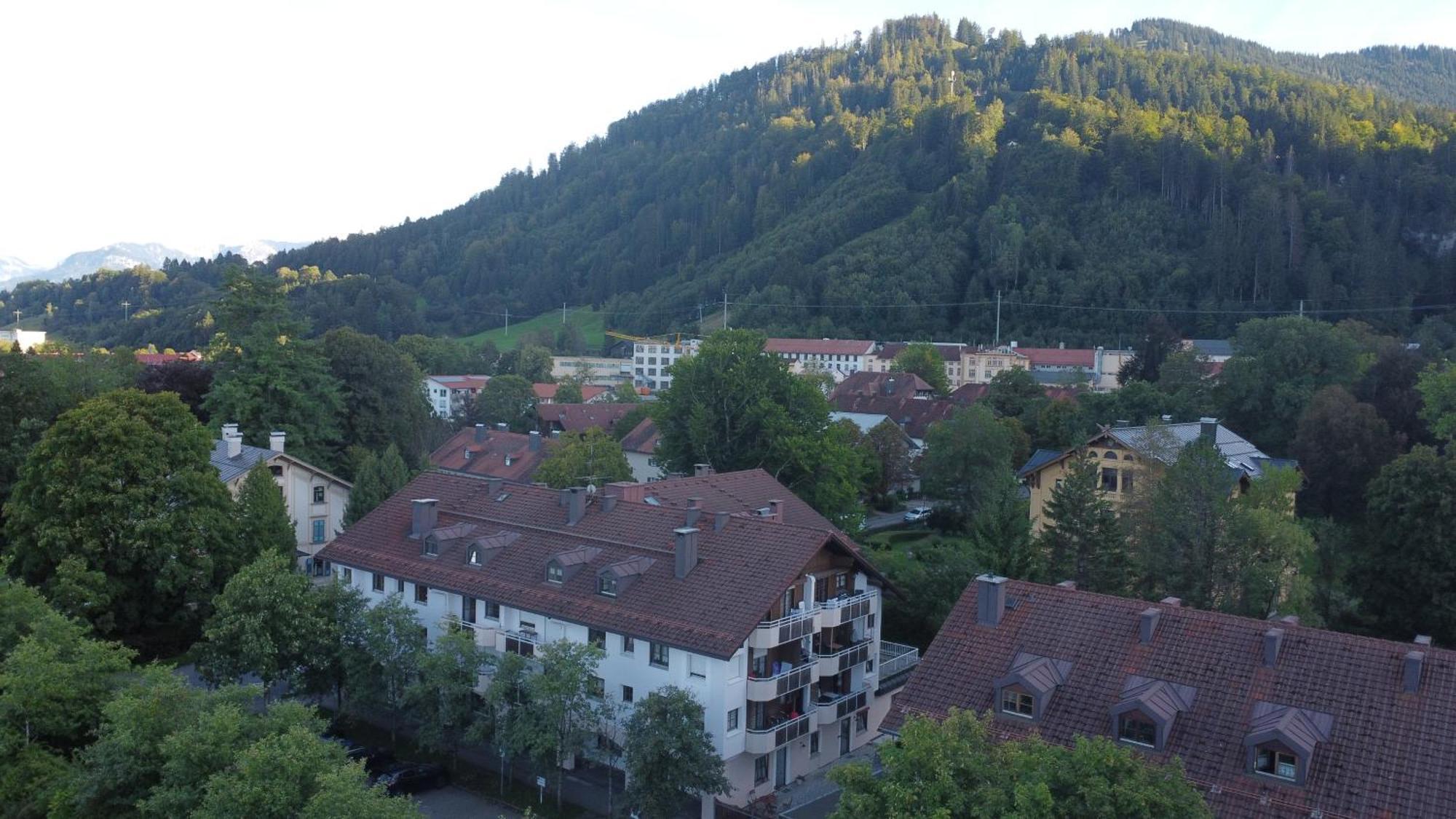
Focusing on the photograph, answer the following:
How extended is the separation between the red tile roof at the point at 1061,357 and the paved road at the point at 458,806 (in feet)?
340

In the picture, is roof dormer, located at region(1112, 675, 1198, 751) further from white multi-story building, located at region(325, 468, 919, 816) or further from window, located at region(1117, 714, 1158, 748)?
white multi-story building, located at region(325, 468, 919, 816)

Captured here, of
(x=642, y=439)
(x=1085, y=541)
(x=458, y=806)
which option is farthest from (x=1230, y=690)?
(x=642, y=439)

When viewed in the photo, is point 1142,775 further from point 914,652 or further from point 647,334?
point 647,334

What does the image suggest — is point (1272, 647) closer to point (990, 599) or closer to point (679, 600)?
point (990, 599)

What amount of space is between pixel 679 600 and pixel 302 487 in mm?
27589

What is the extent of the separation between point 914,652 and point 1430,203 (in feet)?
462

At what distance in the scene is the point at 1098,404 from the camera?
70.4 m

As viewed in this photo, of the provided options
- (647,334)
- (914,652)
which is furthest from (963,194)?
(914,652)

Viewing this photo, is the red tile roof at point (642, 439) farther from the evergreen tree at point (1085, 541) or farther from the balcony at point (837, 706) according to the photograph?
the balcony at point (837, 706)

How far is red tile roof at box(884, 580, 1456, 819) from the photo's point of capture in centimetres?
1872

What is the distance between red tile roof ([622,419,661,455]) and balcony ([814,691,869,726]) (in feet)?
125

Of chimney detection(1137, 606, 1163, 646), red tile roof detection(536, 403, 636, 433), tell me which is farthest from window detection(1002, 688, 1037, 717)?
red tile roof detection(536, 403, 636, 433)

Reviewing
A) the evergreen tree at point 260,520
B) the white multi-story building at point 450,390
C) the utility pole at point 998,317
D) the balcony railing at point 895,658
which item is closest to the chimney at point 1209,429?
the balcony railing at point 895,658

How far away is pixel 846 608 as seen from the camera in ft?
97.8
